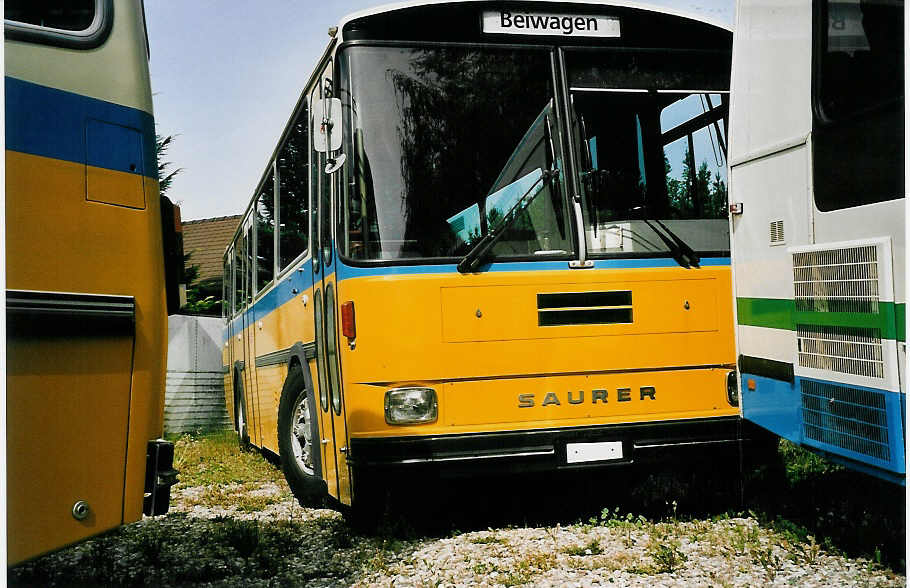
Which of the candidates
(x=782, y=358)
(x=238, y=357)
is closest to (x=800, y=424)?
(x=782, y=358)

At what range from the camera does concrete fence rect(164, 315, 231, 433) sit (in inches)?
551

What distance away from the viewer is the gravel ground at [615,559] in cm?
452

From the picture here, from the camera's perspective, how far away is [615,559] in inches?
192

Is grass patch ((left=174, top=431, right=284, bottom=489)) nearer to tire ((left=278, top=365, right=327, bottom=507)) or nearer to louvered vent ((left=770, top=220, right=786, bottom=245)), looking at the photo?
tire ((left=278, top=365, right=327, bottom=507))

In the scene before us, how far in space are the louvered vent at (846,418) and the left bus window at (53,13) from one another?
11.2ft

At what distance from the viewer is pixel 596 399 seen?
5.44 metres

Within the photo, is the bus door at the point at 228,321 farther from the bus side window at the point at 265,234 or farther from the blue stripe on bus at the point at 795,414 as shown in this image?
the blue stripe on bus at the point at 795,414

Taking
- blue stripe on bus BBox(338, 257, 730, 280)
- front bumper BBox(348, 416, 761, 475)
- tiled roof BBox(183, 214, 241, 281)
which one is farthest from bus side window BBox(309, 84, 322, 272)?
tiled roof BBox(183, 214, 241, 281)

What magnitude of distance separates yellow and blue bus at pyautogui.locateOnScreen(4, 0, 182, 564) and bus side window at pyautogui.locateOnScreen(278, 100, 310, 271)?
2740 millimetres

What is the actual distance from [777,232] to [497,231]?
4.79 ft

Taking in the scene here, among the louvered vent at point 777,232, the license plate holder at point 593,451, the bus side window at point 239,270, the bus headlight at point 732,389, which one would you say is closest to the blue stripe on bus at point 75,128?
the license plate holder at point 593,451

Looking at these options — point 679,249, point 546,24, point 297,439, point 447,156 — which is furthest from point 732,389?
point 297,439

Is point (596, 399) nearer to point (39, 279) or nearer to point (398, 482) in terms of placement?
point (398, 482)

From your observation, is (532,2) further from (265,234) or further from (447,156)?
(265,234)
